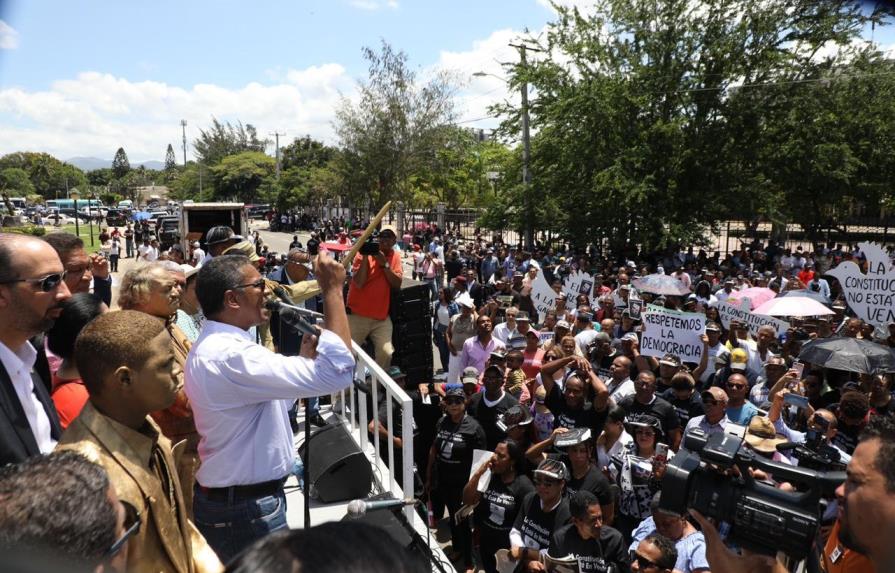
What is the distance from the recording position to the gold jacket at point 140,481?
1.84 meters

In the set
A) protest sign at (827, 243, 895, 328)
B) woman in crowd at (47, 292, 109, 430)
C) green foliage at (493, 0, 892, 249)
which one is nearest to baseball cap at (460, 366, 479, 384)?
woman in crowd at (47, 292, 109, 430)

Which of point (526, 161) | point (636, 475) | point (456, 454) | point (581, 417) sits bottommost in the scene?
point (456, 454)

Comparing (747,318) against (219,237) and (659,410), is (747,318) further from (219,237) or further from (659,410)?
(219,237)

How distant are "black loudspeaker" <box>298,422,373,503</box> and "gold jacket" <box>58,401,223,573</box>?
6.67 feet

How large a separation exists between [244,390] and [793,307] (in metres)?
7.76

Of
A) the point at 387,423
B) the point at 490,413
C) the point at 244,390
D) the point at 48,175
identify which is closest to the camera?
the point at 244,390

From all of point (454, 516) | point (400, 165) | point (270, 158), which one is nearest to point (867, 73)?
point (400, 165)

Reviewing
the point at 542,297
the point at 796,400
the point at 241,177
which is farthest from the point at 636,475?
the point at 241,177

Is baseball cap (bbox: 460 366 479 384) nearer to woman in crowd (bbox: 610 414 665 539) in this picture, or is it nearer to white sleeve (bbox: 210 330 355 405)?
woman in crowd (bbox: 610 414 665 539)

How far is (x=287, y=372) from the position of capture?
2385 millimetres

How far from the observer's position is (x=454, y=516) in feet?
17.2

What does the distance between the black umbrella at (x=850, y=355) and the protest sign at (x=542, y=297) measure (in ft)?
12.4

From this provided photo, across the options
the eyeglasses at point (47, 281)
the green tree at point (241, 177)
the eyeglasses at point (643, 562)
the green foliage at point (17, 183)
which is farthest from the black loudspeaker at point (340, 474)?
the green foliage at point (17, 183)

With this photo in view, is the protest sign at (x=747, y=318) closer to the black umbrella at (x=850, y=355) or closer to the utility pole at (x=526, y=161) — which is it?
the black umbrella at (x=850, y=355)
